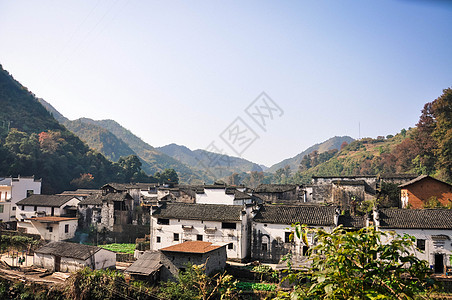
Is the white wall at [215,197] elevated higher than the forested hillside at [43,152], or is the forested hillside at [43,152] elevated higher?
the forested hillside at [43,152]

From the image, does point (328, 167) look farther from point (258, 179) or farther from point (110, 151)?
point (110, 151)

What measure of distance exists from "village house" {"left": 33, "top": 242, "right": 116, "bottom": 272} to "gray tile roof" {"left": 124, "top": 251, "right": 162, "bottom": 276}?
3165 mm

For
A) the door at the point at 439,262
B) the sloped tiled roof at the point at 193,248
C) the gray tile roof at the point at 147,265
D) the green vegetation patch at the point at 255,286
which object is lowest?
the green vegetation patch at the point at 255,286

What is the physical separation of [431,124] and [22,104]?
61.3 metres

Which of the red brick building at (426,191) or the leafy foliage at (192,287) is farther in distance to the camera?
the red brick building at (426,191)

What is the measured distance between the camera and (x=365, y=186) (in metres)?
31.9

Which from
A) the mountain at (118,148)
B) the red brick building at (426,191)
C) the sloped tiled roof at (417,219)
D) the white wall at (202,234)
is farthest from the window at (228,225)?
the mountain at (118,148)

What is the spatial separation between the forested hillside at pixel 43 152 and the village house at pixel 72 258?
25232 mm

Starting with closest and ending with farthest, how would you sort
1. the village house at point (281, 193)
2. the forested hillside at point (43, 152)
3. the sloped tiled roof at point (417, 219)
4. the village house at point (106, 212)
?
the sloped tiled roof at point (417, 219) < the village house at point (106, 212) < the village house at point (281, 193) < the forested hillside at point (43, 152)

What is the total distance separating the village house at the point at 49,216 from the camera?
28.7 m

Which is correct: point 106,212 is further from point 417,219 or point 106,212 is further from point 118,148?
point 118,148

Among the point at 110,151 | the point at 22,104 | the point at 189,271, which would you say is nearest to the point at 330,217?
the point at 189,271

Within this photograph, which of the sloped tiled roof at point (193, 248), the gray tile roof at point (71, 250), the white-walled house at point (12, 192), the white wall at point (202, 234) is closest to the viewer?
the sloped tiled roof at point (193, 248)

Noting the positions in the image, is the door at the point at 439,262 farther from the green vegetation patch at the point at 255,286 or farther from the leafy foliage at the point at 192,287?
the leafy foliage at the point at 192,287
